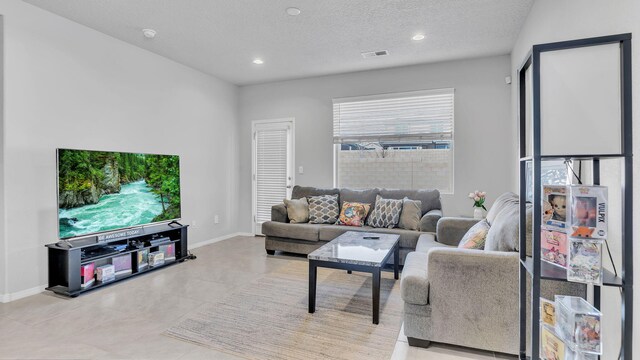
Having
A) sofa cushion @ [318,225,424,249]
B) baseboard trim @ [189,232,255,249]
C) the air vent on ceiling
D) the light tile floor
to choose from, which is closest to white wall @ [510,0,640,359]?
the light tile floor

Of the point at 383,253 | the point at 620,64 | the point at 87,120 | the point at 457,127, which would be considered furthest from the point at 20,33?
the point at 457,127

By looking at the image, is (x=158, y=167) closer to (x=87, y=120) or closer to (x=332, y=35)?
(x=87, y=120)

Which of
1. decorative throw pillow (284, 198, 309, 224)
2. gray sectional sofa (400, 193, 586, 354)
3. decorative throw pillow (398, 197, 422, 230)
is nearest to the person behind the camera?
gray sectional sofa (400, 193, 586, 354)

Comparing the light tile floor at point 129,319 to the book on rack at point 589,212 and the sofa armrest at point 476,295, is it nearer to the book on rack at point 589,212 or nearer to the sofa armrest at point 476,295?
the sofa armrest at point 476,295

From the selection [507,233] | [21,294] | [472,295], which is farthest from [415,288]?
[21,294]

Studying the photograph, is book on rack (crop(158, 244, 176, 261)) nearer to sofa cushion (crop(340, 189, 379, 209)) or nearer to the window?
sofa cushion (crop(340, 189, 379, 209))

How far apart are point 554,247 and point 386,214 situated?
9.45 feet

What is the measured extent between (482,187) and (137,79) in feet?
16.0

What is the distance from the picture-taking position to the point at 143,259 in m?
3.71

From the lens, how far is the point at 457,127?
459 centimetres

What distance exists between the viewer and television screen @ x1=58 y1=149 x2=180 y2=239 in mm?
3098

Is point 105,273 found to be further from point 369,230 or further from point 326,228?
point 369,230

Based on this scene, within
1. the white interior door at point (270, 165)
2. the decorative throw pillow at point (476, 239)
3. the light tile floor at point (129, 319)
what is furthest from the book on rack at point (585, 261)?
the white interior door at point (270, 165)

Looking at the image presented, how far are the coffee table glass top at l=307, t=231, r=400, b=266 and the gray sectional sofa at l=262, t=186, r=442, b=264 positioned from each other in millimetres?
672
